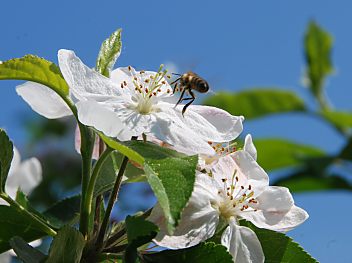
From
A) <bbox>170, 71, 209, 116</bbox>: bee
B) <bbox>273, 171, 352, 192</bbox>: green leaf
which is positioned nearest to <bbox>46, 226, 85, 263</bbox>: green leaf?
<bbox>170, 71, 209, 116</bbox>: bee

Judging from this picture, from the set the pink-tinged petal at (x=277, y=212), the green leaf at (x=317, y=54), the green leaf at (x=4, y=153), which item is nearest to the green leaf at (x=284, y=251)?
the pink-tinged petal at (x=277, y=212)

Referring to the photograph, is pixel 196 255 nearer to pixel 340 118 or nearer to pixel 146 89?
pixel 146 89

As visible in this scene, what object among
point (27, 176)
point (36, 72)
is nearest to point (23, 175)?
point (27, 176)

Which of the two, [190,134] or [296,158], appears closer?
[190,134]

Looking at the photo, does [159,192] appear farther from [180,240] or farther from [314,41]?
[314,41]

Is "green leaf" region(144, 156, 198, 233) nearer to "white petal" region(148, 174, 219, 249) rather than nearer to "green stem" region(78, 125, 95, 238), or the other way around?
"white petal" region(148, 174, 219, 249)

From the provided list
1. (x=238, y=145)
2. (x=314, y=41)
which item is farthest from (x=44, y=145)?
(x=238, y=145)

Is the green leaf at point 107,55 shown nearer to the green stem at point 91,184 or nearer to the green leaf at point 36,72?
the green leaf at point 36,72

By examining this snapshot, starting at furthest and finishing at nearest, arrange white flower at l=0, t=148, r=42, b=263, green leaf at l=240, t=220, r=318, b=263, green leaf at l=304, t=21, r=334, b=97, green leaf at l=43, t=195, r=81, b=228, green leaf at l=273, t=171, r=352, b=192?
green leaf at l=304, t=21, r=334, b=97 < green leaf at l=273, t=171, r=352, b=192 < white flower at l=0, t=148, r=42, b=263 < green leaf at l=43, t=195, r=81, b=228 < green leaf at l=240, t=220, r=318, b=263
